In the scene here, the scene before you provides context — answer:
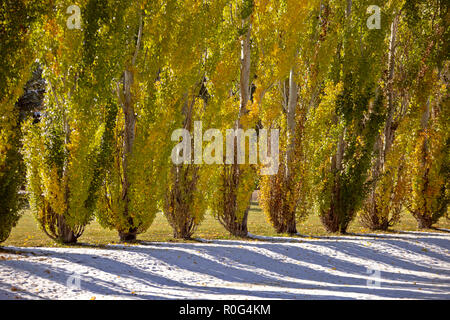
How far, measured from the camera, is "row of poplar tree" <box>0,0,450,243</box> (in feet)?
32.3

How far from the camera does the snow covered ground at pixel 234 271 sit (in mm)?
7051

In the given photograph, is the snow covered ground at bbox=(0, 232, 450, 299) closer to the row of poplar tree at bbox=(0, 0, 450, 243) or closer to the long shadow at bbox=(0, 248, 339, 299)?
the long shadow at bbox=(0, 248, 339, 299)

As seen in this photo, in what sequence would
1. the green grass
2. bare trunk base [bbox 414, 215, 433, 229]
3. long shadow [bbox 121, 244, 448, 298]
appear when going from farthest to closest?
1. bare trunk base [bbox 414, 215, 433, 229]
2. the green grass
3. long shadow [bbox 121, 244, 448, 298]

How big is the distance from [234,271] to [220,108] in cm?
464

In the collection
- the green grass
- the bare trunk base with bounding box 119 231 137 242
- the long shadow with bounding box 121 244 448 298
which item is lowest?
the long shadow with bounding box 121 244 448 298

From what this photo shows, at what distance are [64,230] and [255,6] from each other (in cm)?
750

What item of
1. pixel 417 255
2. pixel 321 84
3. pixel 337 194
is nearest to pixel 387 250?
pixel 417 255

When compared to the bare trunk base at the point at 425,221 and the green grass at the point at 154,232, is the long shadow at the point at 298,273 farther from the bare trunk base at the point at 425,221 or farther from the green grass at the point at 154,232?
the bare trunk base at the point at 425,221

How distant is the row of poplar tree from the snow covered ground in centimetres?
138

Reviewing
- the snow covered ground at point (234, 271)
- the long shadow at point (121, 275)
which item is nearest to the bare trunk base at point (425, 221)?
the snow covered ground at point (234, 271)

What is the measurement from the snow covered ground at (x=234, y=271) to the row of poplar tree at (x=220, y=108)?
138 cm

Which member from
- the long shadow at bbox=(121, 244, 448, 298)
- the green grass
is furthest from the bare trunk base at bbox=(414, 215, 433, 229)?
the long shadow at bbox=(121, 244, 448, 298)

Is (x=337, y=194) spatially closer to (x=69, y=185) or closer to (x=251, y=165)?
(x=251, y=165)

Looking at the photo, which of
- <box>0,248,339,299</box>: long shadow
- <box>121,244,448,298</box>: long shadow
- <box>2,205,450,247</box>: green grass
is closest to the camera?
<box>0,248,339,299</box>: long shadow
